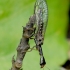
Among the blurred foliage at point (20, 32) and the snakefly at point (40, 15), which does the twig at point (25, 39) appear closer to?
the snakefly at point (40, 15)

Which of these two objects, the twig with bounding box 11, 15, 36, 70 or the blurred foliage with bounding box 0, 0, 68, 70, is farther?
the blurred foliage with bounding box 0, 0, 68, 70

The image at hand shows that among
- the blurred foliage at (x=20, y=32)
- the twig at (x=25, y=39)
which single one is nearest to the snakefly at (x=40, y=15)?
the twig at (x=25, y=39)

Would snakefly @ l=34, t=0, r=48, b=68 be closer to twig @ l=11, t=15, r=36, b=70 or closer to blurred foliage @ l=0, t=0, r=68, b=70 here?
twig @ l=11, t=15, r=36, b=70

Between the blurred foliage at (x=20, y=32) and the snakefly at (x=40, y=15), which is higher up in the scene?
the snakefly at (x=40, y=15)

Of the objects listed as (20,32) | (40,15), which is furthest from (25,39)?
(20,32)

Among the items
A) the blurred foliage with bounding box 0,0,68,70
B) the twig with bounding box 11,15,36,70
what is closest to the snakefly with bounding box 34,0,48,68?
the twig with bounding box 11,15,36,70

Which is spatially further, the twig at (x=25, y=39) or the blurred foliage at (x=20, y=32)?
the blurred foliage at (x=20, y=32)

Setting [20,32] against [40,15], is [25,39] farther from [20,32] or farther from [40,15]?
[20,32]

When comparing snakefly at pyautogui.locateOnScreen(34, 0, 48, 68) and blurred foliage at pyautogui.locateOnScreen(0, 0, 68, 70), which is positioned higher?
snakefly at pyautogui.locateOnScreen(34, 0, 48, 68)

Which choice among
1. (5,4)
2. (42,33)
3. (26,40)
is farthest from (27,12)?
(26,40)
